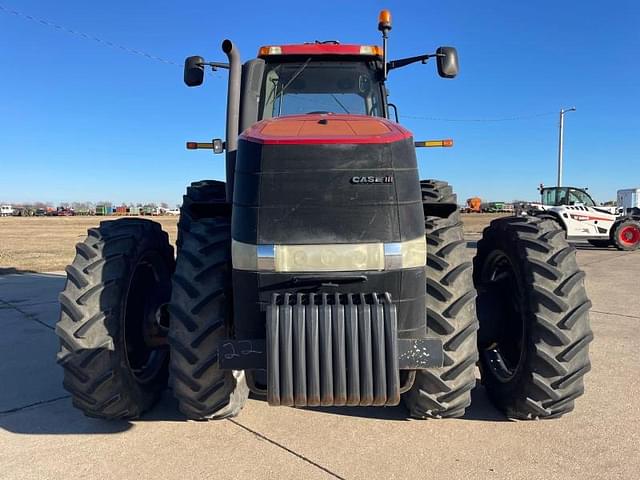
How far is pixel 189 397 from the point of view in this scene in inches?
119

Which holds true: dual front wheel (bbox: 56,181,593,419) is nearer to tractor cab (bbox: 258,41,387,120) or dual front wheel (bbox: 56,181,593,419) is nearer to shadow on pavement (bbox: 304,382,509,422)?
shadow on pavement (bbox: 304,382,509,422)

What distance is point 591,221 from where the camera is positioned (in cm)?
1644

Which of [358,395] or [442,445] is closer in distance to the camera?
[358,395]

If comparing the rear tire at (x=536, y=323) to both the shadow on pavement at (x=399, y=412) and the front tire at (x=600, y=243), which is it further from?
the front tire at (x=600, y=243)

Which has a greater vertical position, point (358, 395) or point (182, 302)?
point (182, 302)

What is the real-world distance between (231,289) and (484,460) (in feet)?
5.71

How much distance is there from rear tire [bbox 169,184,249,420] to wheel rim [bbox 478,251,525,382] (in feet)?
6.10

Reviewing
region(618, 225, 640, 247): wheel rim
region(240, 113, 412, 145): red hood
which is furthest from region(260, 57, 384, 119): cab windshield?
region(618, 225, 640, 247): wheel rim

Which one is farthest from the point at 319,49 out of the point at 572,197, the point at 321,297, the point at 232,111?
the point at 572,197

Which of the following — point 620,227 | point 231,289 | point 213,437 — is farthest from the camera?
point 620,227

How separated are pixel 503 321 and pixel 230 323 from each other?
1961mm

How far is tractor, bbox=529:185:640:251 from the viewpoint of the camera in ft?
52.5

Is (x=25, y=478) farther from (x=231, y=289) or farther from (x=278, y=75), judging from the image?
(x=278, y=75)

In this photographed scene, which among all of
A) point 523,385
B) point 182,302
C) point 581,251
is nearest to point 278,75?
point 182,302
